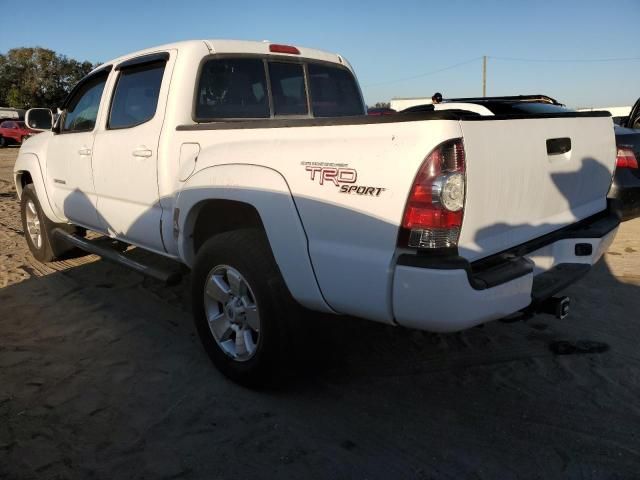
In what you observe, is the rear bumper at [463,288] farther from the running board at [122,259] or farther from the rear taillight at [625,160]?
the rear taillight at [625,160]

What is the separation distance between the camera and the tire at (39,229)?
18.3 ft

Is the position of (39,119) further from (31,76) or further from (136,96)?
(31,76)

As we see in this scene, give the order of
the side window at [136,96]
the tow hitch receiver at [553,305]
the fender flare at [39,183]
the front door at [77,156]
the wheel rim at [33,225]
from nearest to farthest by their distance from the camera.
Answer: the tow hitch receiver at [553,305]
the side window at [136,96]
the front door at [77,156]
the fender flare at [39,183]
the wheel rim at [33,225]

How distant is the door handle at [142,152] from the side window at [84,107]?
1033 mm

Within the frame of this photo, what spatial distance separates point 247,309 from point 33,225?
416 cm

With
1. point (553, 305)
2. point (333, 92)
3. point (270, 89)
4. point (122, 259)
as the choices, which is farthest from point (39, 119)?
point (553, 305)

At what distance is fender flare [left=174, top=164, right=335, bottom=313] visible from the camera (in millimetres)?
2551

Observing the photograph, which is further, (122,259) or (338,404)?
(122,259)

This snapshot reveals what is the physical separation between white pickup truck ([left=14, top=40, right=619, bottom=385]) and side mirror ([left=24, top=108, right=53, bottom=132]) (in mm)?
1149

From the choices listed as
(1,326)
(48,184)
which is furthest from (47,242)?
(1,326)

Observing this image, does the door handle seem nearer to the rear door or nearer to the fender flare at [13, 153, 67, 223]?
the rear door

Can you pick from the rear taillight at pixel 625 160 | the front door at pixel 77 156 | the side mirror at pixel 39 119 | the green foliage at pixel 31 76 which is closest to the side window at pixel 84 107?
the front door at pixel 77 156

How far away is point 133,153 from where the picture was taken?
12.2 ft

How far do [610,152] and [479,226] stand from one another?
1591mm
